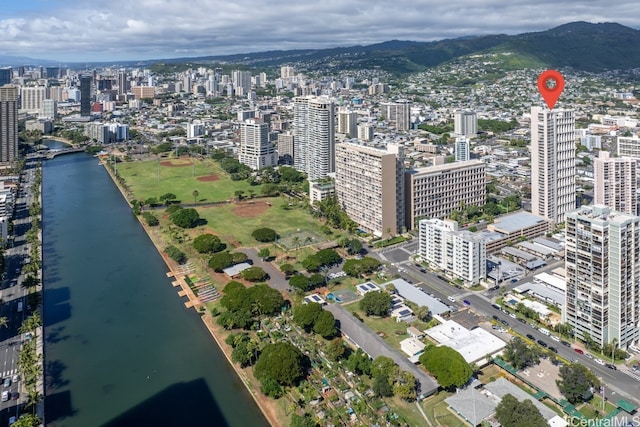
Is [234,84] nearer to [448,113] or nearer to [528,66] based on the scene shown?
[448,113]

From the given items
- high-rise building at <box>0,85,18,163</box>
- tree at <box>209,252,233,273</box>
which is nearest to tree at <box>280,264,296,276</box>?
tree at <box>209,252,233,273</box>

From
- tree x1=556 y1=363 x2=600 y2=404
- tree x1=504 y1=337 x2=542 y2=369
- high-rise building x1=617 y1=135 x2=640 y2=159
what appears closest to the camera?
tree x1=556 y1=363 x2=600 y2=404

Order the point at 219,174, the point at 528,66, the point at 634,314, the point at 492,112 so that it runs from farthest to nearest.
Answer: the point at 528,66
the point at 492,112
the point at 219,174
the point at 634,314

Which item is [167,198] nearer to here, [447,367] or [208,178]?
[208,178]

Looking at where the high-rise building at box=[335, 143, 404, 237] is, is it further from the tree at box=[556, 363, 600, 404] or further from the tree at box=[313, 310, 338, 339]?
the tree at box=[556, 363, 600, 404]

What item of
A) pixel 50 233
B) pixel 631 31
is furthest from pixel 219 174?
pixel 631 31

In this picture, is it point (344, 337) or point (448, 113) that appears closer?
point (344, 337)
